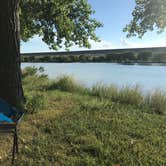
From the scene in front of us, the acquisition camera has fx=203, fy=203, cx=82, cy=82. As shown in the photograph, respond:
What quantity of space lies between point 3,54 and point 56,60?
1288 inches

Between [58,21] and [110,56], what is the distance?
26.7m

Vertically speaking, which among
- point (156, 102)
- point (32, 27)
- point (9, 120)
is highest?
point (32, 27)

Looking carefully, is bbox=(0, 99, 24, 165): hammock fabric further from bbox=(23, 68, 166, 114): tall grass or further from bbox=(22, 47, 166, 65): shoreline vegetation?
bbox=(22, 47, 166, 65): shoreline vegetation

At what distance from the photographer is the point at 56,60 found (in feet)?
119

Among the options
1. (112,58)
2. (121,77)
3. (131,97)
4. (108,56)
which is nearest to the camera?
(131,97)

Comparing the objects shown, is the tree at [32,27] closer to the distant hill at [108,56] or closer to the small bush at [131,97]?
the small bush at [131,97]

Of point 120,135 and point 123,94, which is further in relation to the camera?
point 123,94

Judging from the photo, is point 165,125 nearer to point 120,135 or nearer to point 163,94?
point 120,135

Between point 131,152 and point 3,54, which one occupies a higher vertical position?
point 3,54

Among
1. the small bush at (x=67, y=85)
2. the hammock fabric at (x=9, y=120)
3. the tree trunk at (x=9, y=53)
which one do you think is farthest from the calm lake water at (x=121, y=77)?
the hammock fabric at (x=9, y=120)

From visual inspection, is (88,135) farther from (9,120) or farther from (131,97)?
(131,97)

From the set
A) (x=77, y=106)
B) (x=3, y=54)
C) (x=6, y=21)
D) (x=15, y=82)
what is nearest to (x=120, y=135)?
(x=77, y=106)

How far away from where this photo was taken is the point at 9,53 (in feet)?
12.8

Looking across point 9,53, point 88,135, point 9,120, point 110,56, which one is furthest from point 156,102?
point 110,56
